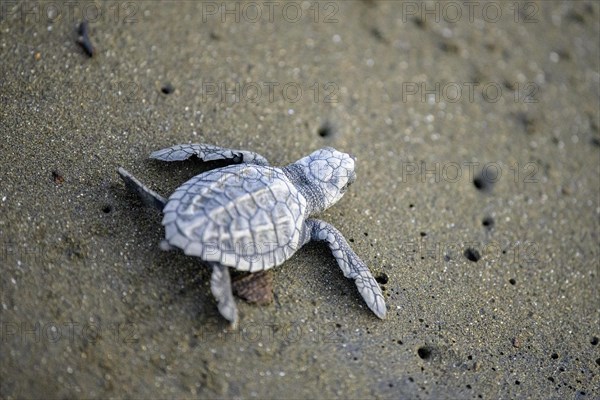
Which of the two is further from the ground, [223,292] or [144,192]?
[144,192]

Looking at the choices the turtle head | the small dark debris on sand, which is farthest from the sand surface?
the turtle head

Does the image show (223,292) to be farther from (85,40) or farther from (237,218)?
(85,40)

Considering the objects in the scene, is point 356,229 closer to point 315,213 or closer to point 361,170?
point 315,213

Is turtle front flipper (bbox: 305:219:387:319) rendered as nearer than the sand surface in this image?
No

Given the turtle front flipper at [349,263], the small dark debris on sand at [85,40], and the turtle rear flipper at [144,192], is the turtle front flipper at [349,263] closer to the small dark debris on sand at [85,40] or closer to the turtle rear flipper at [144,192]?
the turtle rear flipper at [144,192]

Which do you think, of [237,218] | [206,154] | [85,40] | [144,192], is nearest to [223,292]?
[237,218]

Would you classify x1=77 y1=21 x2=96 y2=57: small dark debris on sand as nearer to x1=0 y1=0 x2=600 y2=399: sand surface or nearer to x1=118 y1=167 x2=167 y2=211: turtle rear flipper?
x1=0 y1=0 x2=600 y2=399: sand surface

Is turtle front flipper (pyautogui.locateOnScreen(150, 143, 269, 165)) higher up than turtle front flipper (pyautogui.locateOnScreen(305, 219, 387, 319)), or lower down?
higher up

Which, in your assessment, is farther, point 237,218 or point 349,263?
point 349,263
